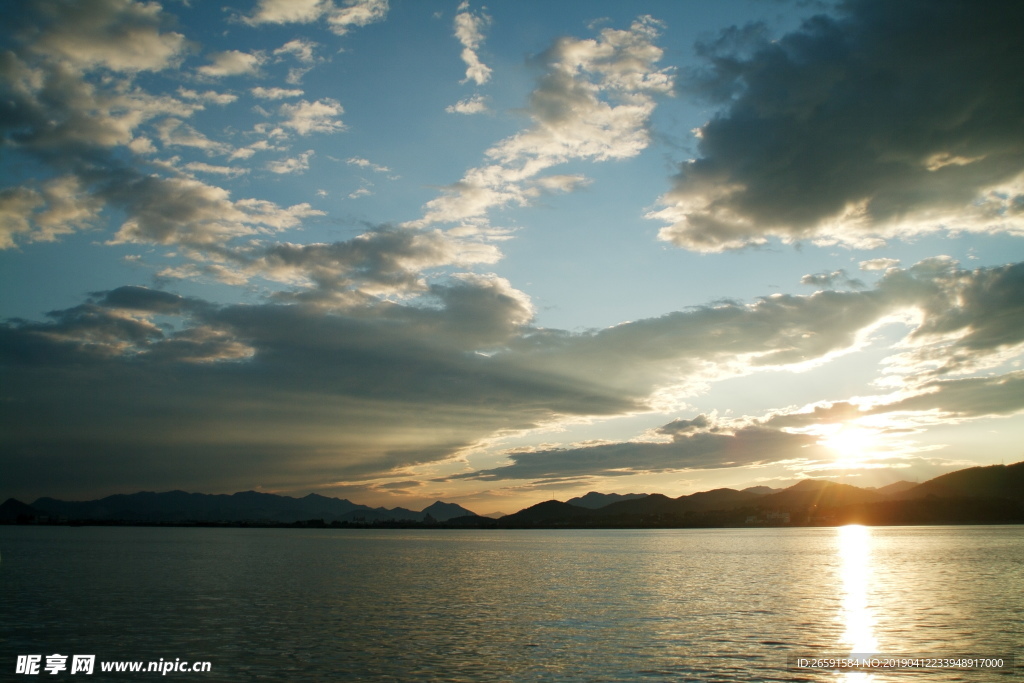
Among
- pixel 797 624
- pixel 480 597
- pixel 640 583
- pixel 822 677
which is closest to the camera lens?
pixel 822 677

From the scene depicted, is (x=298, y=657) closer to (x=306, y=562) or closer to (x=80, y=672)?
(x=80, y=672)

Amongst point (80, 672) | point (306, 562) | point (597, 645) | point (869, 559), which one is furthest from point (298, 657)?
point (869, 559)

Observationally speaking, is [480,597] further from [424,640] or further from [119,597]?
[119,597]

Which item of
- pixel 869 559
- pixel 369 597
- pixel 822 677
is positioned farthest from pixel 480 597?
pixel 869 559

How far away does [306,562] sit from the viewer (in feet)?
388

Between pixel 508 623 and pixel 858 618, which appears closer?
pixel 508 623

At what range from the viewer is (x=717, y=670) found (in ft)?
112

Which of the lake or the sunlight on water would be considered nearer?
the lake

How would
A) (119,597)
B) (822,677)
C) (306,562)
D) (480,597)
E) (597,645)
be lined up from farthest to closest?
(306,562), (480,597), (119,597), (597,645), (822,677)

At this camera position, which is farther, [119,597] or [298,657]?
[119,597]

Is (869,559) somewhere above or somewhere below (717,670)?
below

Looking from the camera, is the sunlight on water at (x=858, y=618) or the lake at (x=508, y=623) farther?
the sunlight on water at (x=858, y=618)

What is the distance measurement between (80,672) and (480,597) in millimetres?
38758

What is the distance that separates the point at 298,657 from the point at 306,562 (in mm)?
88485
